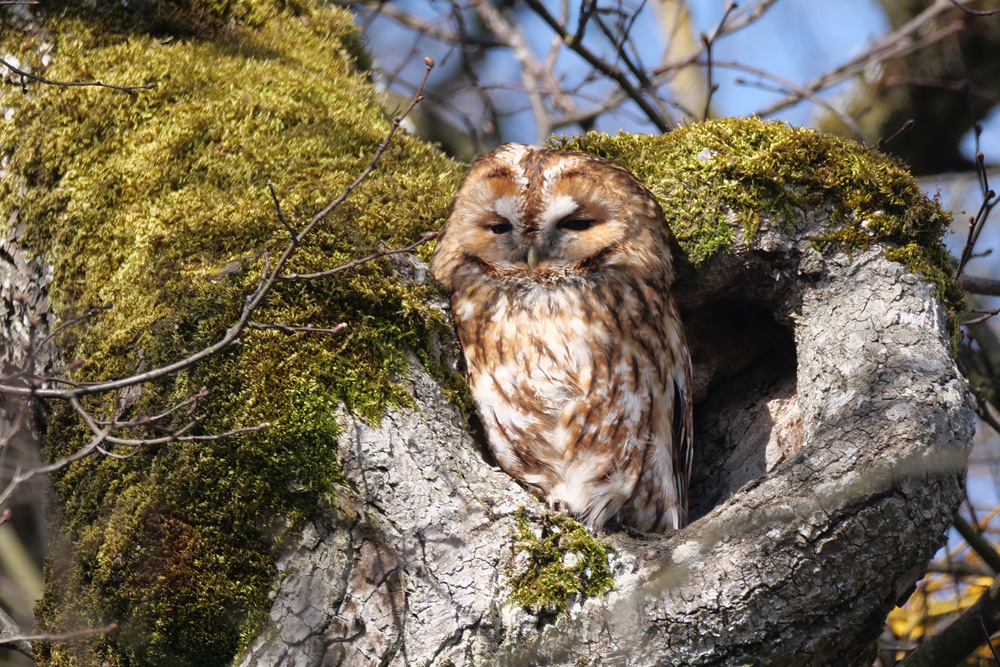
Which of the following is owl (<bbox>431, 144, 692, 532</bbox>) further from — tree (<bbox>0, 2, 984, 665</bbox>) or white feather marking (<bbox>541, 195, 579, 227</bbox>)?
tree (<bbox>0, 2, 984, 665</bbox>)

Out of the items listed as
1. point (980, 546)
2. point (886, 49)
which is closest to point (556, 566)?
point (980, 546)

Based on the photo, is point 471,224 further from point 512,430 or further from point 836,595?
point 836,595

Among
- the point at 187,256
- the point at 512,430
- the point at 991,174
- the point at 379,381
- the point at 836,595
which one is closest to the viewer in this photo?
the point at 836,595

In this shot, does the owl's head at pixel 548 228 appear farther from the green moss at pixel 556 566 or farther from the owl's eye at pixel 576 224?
the green moss at pixel 556 566

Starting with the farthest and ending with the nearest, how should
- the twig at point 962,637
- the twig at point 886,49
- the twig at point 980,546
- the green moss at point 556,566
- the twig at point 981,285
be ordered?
the twig at point 886,49, the twig at point 981,285, the twig at point 980,546, the twig at point 962,637, the green moss at point 556,566

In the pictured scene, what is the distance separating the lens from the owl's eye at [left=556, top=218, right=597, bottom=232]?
101 inches

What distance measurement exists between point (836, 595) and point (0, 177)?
2.39 meters

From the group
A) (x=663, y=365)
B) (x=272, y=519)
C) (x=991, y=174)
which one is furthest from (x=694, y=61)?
(x=272, y=519)

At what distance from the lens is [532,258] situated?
97.7 inches

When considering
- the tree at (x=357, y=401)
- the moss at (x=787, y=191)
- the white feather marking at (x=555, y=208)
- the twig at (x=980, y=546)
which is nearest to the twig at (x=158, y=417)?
the tree at (x=357, y=401)

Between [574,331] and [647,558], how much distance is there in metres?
0.72

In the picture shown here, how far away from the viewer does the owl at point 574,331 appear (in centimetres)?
240

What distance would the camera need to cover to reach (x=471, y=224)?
2.57m

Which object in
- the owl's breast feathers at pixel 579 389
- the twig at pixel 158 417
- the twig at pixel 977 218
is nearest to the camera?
the twig at pixel 158 417
